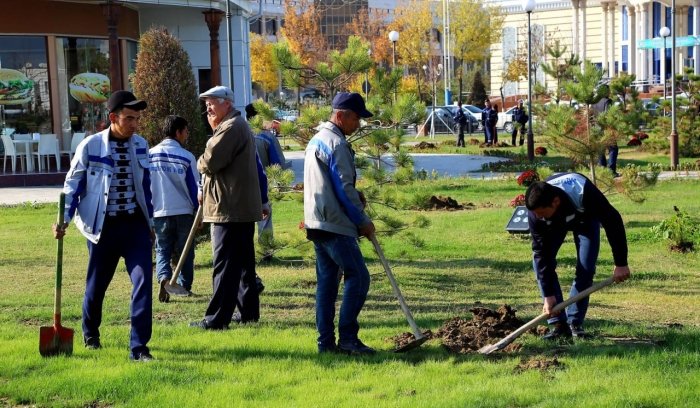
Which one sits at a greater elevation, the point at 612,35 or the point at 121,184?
the point at 612,35

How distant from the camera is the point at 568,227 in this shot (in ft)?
22.2

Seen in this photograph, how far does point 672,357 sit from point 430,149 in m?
28.2

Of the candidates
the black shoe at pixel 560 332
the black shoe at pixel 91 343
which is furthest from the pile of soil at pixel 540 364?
the black shoe at pixel 91 343

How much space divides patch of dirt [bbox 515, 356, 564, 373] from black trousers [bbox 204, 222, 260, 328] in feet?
7.92

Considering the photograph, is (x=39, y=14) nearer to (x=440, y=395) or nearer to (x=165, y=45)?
(x=165, y=45)

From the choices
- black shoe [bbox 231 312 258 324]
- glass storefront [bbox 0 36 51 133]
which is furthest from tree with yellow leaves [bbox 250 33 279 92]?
black shoe [bbox 231 312 258 324]

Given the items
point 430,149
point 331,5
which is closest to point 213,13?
point 430,149

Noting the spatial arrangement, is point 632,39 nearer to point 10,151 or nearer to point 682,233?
point 10,151

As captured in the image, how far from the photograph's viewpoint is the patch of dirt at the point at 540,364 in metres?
6.25

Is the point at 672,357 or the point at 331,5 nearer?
the point at 672,357

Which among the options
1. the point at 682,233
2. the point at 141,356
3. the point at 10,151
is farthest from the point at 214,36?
the point at 141,356

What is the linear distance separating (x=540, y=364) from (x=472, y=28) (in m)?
57.9

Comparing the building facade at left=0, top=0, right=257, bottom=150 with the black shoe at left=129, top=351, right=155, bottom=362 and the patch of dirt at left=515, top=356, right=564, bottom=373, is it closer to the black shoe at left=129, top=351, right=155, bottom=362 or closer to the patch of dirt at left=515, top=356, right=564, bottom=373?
the black shoe at left=129, top=351, right=155, bottom=362

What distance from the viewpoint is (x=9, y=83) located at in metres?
23.8
